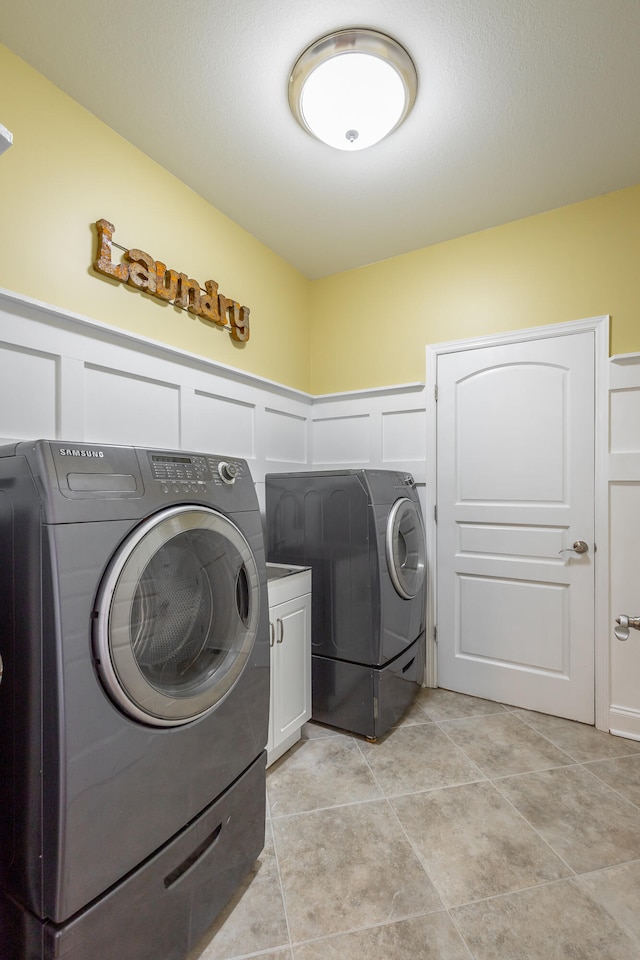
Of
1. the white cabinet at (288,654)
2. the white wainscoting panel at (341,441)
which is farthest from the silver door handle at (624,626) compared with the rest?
the white wainscoting panel at (341,441)

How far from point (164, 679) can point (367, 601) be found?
1.18 m

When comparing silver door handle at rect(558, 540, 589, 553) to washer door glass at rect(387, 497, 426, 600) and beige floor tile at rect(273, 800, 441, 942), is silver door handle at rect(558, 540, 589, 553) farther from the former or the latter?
beige floor tile at rect(273, 800, 441, 942)

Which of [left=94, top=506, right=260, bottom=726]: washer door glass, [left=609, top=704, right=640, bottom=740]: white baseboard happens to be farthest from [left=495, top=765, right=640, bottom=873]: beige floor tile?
[left=94, top=506, right=260, bottom=726]: washer door glass

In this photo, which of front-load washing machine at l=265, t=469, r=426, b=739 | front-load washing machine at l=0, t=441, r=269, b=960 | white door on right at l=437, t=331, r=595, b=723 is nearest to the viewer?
front-load washing machine at l=0, t=441, r=269, b=960

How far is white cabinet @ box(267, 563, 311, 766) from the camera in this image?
6.04 feet

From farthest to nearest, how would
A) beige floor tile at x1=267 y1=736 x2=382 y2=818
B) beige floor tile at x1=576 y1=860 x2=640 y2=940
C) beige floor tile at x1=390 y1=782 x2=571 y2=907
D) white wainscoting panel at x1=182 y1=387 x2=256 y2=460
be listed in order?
white wainscoting panel at x1=182 y1=387 x2=256 y2=460 → beige floor tile at x1=267 y1=736 x2=382 y2=818 → beige floor tile at x1=390 y1=782 x2=571 y2=907 → beige floor tile at x1=576 y1=860 x2=640 y2=940

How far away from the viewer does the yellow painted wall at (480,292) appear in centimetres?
223

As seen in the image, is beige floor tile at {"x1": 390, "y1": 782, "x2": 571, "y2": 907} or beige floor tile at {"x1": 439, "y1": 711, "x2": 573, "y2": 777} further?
beige floor tile at {"x1": 439, "y1": 711, "x2": 573, "y2": 777}

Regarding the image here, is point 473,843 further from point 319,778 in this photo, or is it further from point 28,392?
point 28,392

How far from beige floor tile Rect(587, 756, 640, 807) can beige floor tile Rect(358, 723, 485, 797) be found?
0.50 meters

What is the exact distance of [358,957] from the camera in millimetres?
1136

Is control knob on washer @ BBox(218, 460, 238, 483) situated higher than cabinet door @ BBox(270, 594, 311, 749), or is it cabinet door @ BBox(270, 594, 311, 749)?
control knob on washer @ BBox(218, 460, 238, 483)

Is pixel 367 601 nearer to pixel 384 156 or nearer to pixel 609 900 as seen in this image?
pixel 609 900

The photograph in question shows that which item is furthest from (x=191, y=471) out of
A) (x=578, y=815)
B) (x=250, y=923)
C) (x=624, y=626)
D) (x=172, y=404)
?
(x=578, y=815)
